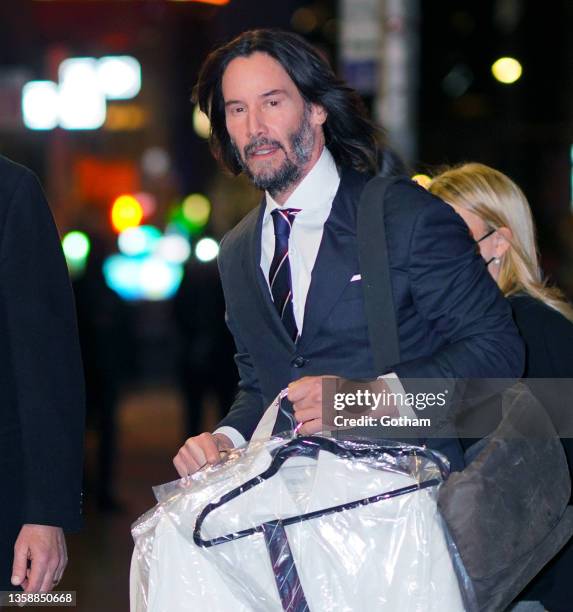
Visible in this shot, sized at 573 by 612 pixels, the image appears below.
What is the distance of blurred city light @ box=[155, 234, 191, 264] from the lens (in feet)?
84.6

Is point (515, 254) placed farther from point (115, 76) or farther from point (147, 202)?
point (147, 202)

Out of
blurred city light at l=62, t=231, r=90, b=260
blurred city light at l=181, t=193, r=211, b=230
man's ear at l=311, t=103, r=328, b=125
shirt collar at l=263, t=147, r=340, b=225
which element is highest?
man's ear at l=311, t=103, r=328, b=125

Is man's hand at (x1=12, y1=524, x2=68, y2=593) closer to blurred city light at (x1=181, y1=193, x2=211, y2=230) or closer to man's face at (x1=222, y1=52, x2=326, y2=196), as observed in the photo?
man's face at (x1=222, y1=52, x2=326, y2=196)

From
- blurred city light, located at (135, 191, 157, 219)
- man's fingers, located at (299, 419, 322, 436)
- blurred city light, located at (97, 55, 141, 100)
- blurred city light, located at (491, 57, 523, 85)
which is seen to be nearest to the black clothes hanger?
man's fingers, located at (299, 419, 322, 436)

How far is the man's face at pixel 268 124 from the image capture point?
3406mm

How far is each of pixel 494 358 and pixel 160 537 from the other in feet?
3.03

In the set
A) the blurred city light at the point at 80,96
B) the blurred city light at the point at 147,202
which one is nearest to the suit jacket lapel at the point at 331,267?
the blurred city light at the point at 80,96

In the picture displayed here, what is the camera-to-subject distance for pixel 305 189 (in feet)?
11.3

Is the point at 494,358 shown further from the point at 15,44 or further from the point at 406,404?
the point at 15,44

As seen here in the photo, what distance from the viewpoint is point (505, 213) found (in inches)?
173

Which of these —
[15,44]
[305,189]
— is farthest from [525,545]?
[15,44]

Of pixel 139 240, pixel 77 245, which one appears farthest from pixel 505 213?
pixel 139 240

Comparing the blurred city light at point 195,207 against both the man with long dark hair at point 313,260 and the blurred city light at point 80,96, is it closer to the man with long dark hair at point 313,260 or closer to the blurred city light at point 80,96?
the blurred city light at point 80,96

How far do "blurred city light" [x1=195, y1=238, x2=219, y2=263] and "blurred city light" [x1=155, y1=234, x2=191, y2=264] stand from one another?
14407 mm
